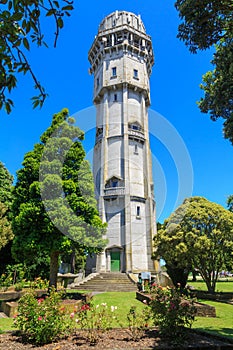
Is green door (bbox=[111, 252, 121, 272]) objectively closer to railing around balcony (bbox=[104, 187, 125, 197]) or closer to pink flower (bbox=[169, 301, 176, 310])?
railing around balcony (bbox=[104, 187, 125, 197])

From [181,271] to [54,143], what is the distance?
→ 17.4 metres

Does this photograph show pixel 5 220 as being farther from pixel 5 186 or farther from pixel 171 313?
pixel 171 313

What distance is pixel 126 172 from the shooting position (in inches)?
1309

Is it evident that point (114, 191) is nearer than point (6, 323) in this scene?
No

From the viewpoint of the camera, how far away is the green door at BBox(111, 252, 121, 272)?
30220mm

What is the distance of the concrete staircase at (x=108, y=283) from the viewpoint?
2405cm

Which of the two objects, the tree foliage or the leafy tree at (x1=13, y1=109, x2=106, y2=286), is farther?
the tree foliage

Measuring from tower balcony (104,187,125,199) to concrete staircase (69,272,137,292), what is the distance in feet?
30.3

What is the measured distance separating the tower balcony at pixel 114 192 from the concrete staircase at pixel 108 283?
364 inches

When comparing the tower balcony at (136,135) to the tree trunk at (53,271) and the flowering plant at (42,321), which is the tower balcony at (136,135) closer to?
the tree trunk at (53,271)

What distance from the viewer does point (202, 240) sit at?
19.9 meters

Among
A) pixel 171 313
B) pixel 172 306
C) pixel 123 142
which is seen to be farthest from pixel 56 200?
pixel 123 142

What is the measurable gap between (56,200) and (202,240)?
12102 millimetres

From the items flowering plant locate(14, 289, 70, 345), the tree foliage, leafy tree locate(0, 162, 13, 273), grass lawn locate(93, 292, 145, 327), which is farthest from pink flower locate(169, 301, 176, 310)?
the tree foliage
